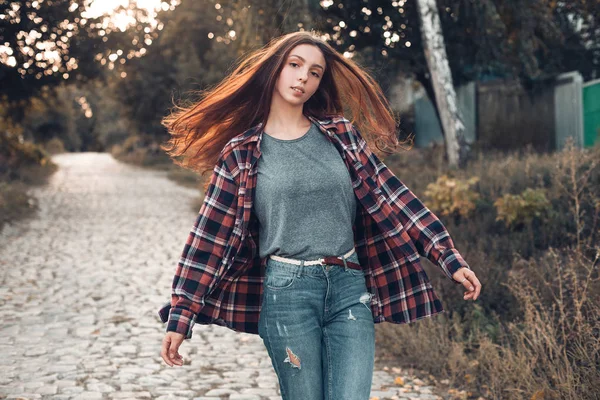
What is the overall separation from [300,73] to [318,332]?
116cm

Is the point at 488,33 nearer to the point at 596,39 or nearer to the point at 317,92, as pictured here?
the point at 596,39

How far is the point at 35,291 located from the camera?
8844mm

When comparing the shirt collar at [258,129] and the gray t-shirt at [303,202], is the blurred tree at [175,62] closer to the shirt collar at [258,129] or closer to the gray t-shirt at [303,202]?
the shirt collar at [258,129]

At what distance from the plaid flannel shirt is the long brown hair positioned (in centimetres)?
23

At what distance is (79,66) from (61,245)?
10.1 metres

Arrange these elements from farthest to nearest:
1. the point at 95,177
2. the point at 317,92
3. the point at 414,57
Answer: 1. the point at 95,177
2. the point at 414,57
3. the point at 317,92

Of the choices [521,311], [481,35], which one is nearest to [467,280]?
[521,311]

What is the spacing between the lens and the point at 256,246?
3.38 metres

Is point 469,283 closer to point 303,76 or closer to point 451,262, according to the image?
point 451,262

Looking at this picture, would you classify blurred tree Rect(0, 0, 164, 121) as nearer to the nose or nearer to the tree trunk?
the tree trunk

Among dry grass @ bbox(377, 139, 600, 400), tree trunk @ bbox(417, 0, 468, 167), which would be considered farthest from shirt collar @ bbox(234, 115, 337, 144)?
tree trunk @ bbox(417, 0, 468, 167)

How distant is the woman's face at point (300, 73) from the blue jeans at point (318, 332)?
2.63 feet

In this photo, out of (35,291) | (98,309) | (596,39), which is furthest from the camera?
(596,39)

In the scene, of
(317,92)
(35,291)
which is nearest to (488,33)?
(35,291)
